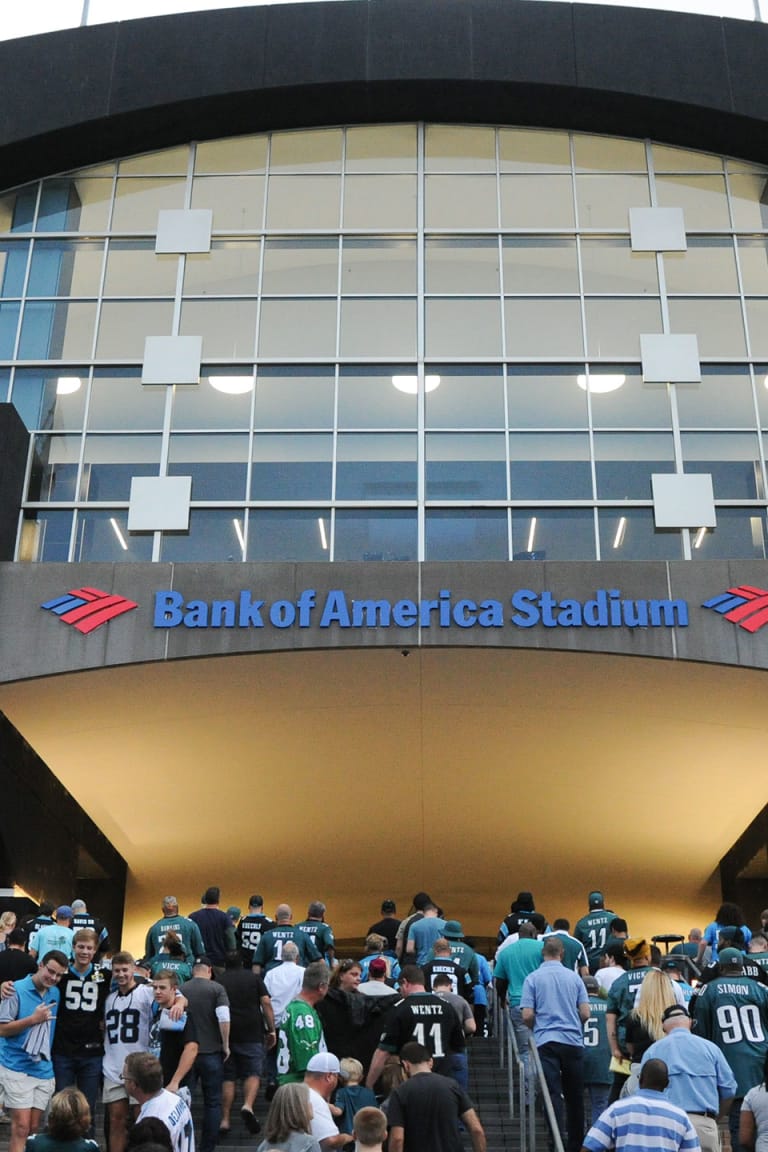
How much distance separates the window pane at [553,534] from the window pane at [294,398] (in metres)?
3.54

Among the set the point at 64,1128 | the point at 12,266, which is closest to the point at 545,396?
the point at 12,266

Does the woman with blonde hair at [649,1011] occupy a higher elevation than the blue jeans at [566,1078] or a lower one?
higher

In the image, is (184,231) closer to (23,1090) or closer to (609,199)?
(609,199)

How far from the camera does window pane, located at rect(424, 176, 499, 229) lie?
2308 centimetres

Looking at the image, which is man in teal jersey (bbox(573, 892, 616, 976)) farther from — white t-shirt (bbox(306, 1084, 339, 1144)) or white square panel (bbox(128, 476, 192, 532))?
white square panel (bbox(128, 476, 192, 532))

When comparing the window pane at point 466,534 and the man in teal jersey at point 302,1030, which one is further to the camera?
the window pane at point 466,534

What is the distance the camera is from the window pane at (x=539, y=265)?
22453 millimetres

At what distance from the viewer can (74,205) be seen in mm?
23766

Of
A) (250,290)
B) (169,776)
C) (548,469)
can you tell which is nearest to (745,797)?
(548,469)

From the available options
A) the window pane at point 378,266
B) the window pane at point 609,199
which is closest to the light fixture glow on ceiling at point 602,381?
the window pane at point 609,199

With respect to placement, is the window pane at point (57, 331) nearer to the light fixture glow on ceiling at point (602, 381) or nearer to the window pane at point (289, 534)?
the window pane at point (289, 534)

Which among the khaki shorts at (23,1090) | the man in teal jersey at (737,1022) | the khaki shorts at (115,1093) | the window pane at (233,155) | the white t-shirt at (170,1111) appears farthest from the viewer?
the window pane at (233,155)

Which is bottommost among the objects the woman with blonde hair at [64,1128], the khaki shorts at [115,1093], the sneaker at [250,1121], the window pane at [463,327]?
the woman with blonde hair at [64,1128]

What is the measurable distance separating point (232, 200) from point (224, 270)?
156 centimetres
